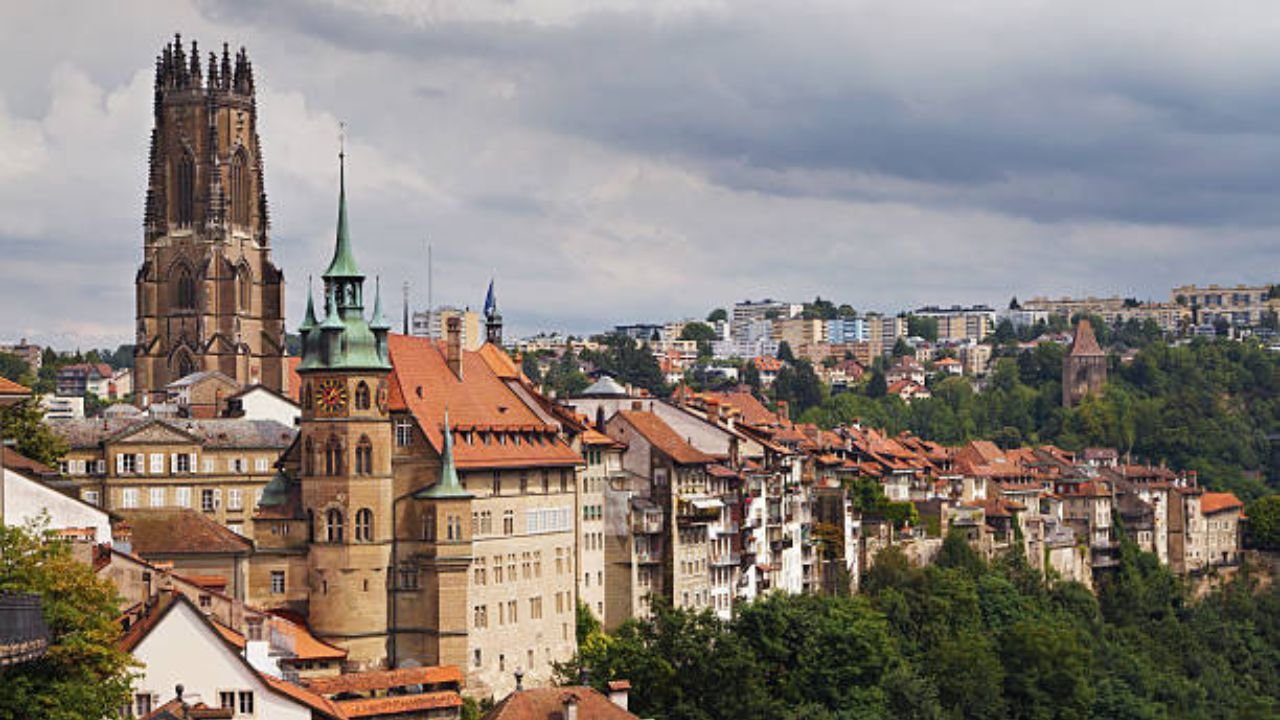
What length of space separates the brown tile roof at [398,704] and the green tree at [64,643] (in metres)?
14.8

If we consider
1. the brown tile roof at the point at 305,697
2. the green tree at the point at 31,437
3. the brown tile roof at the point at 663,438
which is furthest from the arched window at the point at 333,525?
the brown tile roof at the point at 663,438

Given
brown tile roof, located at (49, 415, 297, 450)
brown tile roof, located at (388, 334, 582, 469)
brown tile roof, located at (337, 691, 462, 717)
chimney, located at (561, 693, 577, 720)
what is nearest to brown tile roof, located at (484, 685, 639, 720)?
chimney, located at (561, 693, 577, 720)

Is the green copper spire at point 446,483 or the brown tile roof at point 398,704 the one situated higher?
the green copper spire at point 446,483

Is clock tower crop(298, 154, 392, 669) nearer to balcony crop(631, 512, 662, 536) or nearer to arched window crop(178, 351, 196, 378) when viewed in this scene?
balcony crop(631, 512, 662, 536)

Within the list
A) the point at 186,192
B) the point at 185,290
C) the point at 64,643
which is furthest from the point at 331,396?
the point at 186,192

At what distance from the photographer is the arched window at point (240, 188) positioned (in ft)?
575

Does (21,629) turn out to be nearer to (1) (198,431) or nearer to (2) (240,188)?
(1) (198,431)

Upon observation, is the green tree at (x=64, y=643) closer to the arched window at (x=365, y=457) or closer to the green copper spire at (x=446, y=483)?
the arched window at (x=365, y=457)

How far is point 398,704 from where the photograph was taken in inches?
3580

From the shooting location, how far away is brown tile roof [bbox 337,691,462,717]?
88.4m

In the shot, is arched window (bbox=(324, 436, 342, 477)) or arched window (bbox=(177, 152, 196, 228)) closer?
arched window (bbox=(324, 436, 342, 477))

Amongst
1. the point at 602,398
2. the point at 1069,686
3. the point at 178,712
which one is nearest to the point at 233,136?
the point at 602,398

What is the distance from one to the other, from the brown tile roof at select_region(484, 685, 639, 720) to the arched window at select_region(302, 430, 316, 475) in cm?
1897

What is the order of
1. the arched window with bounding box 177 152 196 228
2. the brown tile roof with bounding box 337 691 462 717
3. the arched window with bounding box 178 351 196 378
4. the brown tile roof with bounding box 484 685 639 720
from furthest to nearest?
the arched window with bounding box 177 152 196 228
the arched window with bounding box 178 351 196 378
the brown tile roof with bounding box 337 691 462 717
the brown tile roof with bounding box 484 685 639 720
